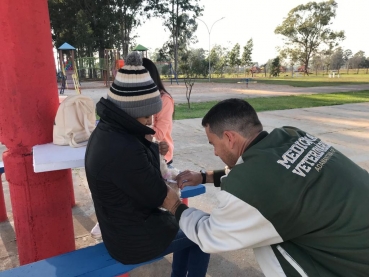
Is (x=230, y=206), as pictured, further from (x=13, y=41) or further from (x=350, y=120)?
(x=350, y=120)

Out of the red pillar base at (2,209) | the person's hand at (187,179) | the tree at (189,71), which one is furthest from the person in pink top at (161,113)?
the tree at (189,71)

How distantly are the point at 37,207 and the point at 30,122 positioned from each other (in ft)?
2.10

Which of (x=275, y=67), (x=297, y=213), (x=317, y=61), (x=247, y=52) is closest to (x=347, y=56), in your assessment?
(x=317, y=61)

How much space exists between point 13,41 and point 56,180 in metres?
1.04

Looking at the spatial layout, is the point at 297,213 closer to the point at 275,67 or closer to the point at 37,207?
the point at 37,207

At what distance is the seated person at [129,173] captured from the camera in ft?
5.03

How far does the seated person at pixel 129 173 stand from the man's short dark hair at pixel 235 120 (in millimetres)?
353

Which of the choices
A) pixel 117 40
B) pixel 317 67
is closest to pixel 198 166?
pixel 117 40

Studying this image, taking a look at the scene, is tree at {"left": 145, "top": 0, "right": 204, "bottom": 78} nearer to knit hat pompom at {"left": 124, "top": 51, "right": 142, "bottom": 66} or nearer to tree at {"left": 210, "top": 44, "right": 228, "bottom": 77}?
tree at {"left": 210, "top": 44, "right": 228, "bottom": 77}

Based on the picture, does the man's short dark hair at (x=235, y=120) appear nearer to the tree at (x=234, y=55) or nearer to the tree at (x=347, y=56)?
the tree at (x=234, y=55)

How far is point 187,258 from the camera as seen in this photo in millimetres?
2314

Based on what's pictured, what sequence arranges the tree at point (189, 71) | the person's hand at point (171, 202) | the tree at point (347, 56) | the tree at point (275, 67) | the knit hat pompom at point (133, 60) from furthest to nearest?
1. the tree at point (347, 56)
2. the tree at point (275, 67)
3. the tree at point (189, 71)
4. the knit hat pompom at point (133, 60)
5. the person's hand at point (171, 202)

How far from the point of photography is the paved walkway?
2.82 metres

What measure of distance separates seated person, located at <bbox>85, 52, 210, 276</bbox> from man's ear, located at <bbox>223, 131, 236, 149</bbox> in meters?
0.39
